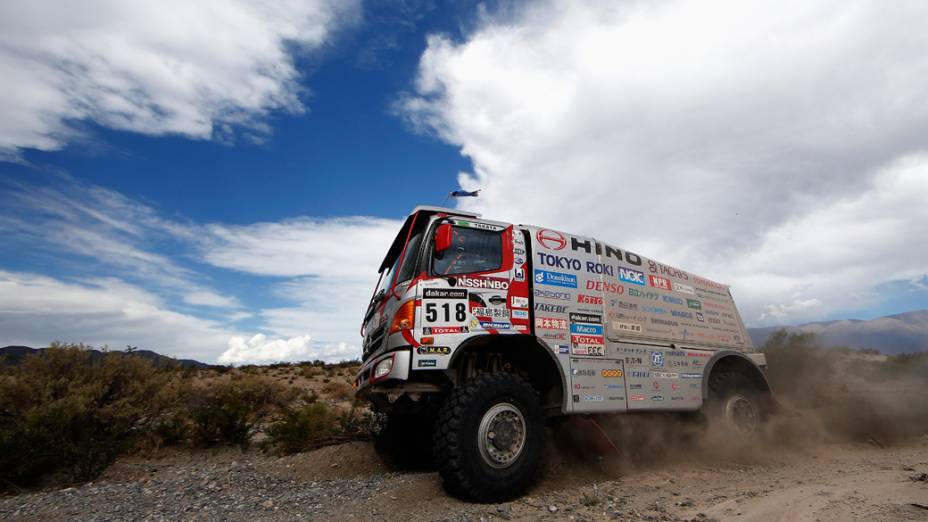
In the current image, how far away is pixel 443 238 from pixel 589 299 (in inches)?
87.2

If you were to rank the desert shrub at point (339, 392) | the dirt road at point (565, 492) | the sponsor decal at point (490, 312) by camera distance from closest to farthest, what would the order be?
1. the dirt road at point (565, 492)
2. the sponsor decal at point (490, 312)
3. the desert shrub at point (339, 392)

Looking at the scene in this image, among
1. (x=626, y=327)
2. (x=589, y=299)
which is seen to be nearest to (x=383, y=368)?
(x=589, y=299)

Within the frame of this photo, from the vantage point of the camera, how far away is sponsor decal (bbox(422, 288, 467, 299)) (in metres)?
5.05

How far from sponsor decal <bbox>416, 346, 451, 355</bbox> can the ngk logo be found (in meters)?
1.90

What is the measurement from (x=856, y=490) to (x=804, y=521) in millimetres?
1326

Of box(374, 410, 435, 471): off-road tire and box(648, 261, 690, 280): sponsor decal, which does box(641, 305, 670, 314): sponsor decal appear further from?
box(374, 410, 435, 471): off-road tire

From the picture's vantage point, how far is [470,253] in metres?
5.52

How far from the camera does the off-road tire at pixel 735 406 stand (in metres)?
7.22

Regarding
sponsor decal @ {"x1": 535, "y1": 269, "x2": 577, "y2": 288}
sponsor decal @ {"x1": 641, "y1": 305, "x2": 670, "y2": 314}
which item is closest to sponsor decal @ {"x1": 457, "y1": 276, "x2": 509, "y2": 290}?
sponsor decal @ {"x1": 535, "y1": 269, "x2": 577, "y2": 288}

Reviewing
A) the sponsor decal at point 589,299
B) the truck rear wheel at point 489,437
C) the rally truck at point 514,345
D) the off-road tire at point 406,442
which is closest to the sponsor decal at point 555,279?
the rally truck at point 514,345

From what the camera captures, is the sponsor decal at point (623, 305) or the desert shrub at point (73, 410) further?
the desert shrub at point (73, 410)

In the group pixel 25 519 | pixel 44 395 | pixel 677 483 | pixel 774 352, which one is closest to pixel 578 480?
pixel 677 483

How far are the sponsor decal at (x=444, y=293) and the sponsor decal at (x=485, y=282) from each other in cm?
9

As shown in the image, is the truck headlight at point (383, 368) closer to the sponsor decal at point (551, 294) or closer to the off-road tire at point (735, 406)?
the sponsor decal at point (551, 294)
